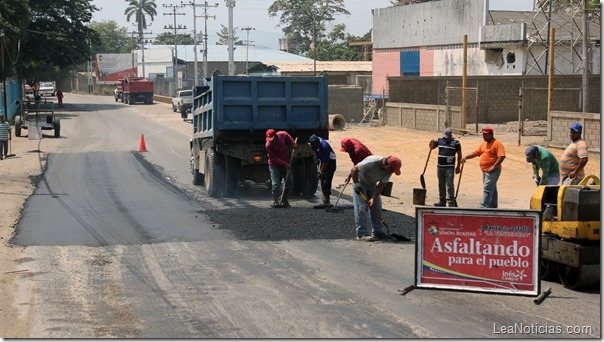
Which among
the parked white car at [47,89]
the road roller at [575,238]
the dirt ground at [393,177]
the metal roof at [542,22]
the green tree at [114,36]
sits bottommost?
the dirt ground at [393,177]

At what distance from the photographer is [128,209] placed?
1552 centimetres

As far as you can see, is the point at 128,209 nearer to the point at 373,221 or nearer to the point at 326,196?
the point at 326,196

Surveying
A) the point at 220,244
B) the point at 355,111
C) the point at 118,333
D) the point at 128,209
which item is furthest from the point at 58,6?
the point at 118,333

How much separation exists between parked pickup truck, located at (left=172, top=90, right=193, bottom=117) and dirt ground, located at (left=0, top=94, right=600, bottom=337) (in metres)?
15.0

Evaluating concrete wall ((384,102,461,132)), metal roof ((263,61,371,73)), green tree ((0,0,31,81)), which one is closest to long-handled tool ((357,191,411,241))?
concrete wall ((384,102,461,132))

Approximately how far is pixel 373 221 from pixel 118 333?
5422 mm

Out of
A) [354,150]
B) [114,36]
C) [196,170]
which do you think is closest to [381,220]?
[354,150]

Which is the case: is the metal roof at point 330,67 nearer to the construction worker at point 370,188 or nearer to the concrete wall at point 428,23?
the concrete wall at point 428,23

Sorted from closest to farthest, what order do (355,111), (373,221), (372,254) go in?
(372,254) → (373,221) → (355,111)

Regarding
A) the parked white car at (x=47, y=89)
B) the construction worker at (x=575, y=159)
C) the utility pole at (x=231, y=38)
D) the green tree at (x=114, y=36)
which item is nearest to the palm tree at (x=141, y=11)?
the green tree at (x=114, y=36)

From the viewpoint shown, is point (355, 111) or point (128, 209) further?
point (355, 111)

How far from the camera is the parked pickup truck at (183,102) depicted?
5200 centimetres

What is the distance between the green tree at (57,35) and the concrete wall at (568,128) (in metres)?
44.0

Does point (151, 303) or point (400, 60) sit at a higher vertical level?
point (400, 60)
